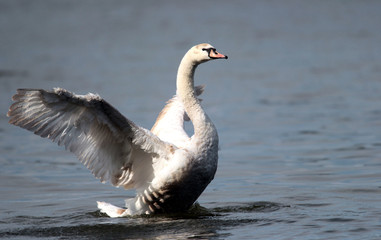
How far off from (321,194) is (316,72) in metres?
12.8

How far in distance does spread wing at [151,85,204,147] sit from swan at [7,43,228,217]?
15 cm

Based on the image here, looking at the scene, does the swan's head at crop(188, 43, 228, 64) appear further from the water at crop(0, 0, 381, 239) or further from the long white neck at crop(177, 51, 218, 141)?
the water at crop(0, 0, 381, 239)

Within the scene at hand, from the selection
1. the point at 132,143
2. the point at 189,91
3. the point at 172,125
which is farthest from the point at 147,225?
the point at 172,125

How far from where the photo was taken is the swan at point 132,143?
8180 millimetres

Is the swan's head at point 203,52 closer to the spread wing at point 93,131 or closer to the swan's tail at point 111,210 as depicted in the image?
the spread wing at point 93,131

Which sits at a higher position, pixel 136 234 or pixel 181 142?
pixel 181 142

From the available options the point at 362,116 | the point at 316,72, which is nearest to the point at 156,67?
the point at 316,72

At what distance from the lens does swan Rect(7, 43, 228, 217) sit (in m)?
8.18

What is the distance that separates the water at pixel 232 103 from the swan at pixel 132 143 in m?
0.40

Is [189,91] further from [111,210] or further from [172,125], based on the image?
[111,210]

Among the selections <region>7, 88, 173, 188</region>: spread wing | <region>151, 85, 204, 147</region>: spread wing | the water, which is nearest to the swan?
<region>7, 88, 173, 188</region>: spread wing

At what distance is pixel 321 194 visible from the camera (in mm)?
9938

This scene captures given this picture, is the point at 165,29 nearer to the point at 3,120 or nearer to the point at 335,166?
the point at 3,120

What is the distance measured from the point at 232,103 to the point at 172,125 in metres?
8.73
